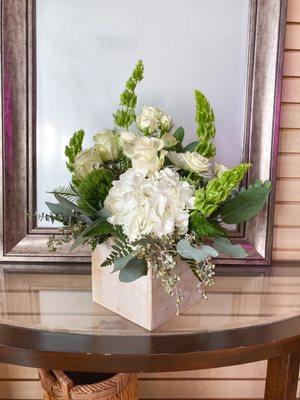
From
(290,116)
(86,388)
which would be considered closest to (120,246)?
(86,388)

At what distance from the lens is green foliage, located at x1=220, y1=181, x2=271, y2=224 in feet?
3.33

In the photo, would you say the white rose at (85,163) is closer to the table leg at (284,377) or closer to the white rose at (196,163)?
the white rose at (196,163)

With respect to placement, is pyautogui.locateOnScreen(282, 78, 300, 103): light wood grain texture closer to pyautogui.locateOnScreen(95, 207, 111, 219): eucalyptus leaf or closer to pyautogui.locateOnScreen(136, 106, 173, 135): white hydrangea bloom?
pyautogui.locateOnScreen(136, 106, 173, 135): white hydrangea bloom

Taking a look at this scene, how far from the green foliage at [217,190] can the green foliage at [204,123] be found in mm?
105

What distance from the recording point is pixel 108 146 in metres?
1.04

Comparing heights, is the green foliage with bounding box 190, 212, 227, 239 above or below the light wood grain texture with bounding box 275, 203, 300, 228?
above

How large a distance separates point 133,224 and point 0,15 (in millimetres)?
675

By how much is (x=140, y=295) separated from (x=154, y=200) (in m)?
0.22

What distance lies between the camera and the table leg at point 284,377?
48.8 inches

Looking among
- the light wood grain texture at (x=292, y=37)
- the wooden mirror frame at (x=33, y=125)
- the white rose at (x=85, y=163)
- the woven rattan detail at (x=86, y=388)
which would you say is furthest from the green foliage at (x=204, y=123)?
the woven rattan detail at (x=86, y=388)

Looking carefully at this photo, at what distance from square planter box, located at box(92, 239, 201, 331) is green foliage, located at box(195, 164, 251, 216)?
0.17m

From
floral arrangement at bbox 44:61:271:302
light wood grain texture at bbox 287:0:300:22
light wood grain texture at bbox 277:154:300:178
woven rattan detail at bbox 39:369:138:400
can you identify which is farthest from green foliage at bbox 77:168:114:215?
light wood grain texture at bbox 287:0:300:22

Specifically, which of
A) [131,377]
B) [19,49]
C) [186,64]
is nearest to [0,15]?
[19,49]

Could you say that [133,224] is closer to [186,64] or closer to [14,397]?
[186,64]
